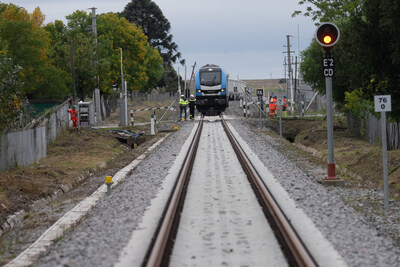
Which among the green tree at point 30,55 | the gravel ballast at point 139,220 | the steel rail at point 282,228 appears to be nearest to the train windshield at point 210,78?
the green tree at point 30,55

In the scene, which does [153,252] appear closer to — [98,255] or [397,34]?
[98,255]

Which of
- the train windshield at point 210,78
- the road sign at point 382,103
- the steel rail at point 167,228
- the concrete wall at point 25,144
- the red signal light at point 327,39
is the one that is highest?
the train windshield at point 210,78

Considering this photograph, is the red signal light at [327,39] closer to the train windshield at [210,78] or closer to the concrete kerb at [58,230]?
the concrete kerb at [58,230]

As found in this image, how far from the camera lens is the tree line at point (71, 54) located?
74.3 ft

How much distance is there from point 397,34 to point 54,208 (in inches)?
351

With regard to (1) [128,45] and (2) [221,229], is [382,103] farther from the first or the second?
(1) [128,45]

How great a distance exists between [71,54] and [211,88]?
1013cm

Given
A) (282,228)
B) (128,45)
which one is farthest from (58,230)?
(128,45)

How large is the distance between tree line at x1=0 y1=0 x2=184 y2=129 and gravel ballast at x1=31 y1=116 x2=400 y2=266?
6.68 metres

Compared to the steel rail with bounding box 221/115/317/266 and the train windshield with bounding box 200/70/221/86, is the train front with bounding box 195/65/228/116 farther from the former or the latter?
the steel rail with bounding box 221/115/317/266

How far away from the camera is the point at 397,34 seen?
15672 mm

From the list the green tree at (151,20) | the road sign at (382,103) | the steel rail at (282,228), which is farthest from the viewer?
the green tree at (151,20)

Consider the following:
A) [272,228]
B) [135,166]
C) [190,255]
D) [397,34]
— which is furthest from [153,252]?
[135,166]

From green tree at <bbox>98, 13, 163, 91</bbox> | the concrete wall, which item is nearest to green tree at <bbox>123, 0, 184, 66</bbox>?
green tree at <bbox>98, 13, 163, 91</bbox>
